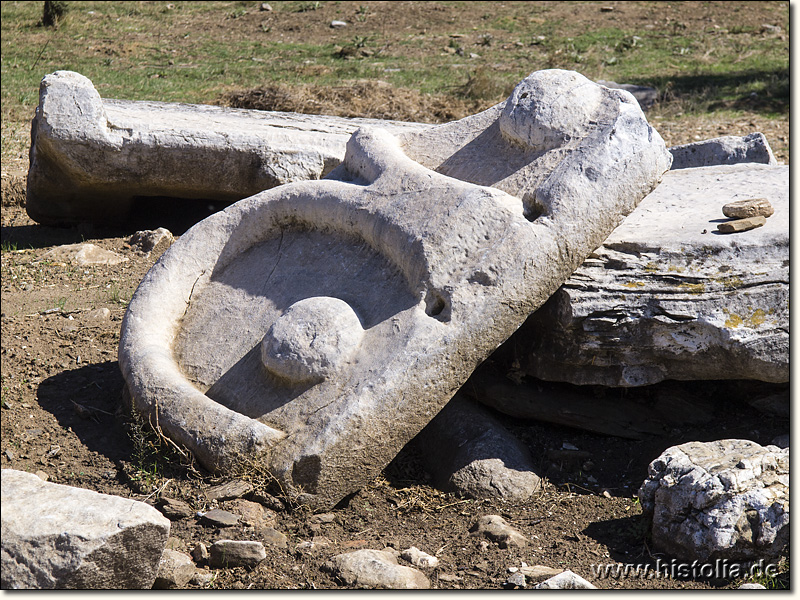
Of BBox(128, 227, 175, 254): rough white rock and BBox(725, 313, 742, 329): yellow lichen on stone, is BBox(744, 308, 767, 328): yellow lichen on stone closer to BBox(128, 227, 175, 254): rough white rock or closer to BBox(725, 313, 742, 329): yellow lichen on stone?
BBox(725, 313, 742, 329): yellow lichen on stone

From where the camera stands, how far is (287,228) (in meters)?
4.04

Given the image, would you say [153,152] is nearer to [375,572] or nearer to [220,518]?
[220,518]

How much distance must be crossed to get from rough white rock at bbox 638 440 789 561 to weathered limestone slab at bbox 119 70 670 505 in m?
0.83

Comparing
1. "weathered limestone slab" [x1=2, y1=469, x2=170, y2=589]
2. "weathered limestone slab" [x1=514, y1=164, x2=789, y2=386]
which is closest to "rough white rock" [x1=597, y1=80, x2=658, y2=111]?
"weathered limestone slab" [x1=514, y1=164, x2=789, y2=386]

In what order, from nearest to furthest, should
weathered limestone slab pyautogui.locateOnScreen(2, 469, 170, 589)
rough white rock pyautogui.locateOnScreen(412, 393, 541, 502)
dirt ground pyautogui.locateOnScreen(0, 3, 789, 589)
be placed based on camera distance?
weathered limestone slab pyautogui.locateOnScreen(2, 469, 170, 589) < dirt ground pyautogui.locateOnScreen(0, 3, 789, 589) < rough white rock pyautogui.locateOnScreen(412, 393, 541, 502)

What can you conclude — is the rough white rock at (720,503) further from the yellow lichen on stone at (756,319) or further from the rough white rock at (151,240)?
the rough white rock at (151,240)

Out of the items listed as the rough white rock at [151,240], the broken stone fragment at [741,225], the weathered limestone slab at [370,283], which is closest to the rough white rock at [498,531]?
the weathered limestone slab at [370,283]

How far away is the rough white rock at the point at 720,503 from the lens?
2691 mm

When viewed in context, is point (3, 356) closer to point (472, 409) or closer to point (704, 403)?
point (472, 409)

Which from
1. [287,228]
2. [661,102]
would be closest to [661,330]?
[287,228]

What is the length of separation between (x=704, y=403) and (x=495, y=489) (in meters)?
1.15

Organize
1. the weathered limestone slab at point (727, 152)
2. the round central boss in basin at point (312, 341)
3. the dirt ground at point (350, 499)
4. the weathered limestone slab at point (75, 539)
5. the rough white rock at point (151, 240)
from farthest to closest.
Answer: the weathered limestone slab at point (727, 152) → the rough white rock at point (151, 240) → the round central boss in basin at point (312, 341) → the dirt ground at point (350, 499) → the weathered limestone slab at point (75, 539)

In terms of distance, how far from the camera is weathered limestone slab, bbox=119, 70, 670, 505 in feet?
9.99

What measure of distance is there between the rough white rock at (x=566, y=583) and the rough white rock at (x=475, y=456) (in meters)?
0.69
